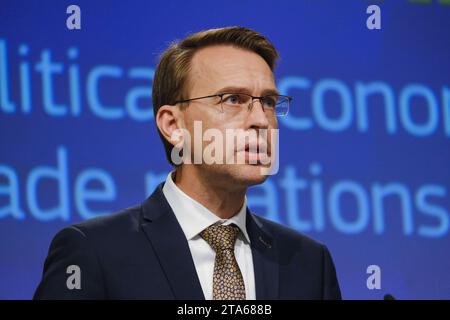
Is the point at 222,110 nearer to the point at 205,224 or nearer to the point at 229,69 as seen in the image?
the point at 229,69

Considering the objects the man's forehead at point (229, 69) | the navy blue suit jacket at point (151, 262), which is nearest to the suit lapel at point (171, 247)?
the navy blue suit jacket at point (151, 262)

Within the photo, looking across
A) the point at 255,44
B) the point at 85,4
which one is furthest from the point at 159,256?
the point at 85,4

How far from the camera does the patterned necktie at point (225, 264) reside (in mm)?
2197

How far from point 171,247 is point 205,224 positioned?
0.14 m

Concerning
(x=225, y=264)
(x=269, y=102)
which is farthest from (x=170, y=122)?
(x=225, y=264)

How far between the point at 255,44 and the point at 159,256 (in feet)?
2.65

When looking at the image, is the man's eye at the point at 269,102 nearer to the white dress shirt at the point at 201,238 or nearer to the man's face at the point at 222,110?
the man's face at the point at 222,110

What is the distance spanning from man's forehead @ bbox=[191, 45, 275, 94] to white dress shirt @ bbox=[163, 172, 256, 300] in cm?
37

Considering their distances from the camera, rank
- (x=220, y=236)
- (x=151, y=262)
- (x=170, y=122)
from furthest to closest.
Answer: (x=170, y=122) < (x=220, y=236) < (x=151, y=262)

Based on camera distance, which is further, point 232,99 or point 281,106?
point 281,106

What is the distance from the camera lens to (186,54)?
2.58 metres

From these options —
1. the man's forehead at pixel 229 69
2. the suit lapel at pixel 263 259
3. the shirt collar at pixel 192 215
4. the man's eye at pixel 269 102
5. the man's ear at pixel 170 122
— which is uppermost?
the man's forehead at pixel 229 69

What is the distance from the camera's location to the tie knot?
230 centimetres
